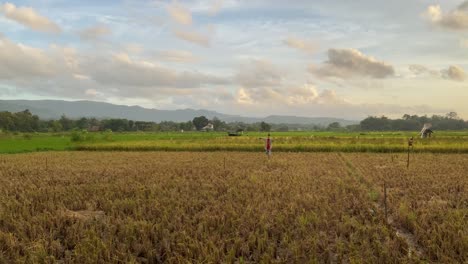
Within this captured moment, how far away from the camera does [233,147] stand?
84.7 ft

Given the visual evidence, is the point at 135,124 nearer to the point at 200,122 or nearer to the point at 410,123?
the point at 200,122

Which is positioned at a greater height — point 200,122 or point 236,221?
point 200,122

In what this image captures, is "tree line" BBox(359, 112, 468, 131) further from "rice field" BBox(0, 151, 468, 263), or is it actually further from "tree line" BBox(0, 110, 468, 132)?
"rice field" BBox(0, 151, 468, 263)

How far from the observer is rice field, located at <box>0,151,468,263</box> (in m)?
5.00

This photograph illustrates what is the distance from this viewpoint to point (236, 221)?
20.9 ft

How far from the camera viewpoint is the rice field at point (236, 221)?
5.00 m

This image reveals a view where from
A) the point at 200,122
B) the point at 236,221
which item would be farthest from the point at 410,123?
the point at 236,221

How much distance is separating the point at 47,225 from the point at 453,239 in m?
7.23

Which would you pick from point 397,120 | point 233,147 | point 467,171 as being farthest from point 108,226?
point 397,120

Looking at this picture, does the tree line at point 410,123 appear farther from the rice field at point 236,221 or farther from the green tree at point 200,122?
the rice field at point 236,221

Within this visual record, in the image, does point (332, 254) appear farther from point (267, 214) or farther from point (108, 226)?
point (108, 226)

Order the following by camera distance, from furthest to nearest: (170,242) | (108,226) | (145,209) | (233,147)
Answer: (233,147)
(145,209)
(108,226)
(170,242)

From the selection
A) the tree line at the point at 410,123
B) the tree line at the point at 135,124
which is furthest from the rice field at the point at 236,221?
the tree line at the point at 410,123

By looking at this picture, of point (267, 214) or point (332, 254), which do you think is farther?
point (267, 214)
